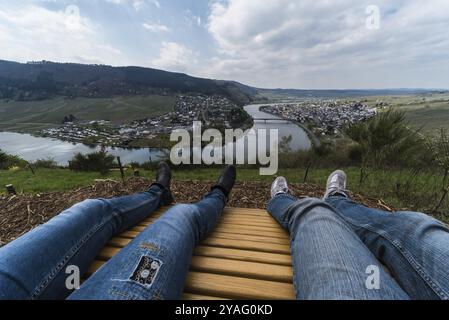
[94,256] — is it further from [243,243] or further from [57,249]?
[243,243]

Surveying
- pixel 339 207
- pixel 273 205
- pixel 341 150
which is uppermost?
pixel 339 207

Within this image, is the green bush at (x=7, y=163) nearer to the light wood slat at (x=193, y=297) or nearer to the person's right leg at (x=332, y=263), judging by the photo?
the light wood slat at (x=193, y=297)

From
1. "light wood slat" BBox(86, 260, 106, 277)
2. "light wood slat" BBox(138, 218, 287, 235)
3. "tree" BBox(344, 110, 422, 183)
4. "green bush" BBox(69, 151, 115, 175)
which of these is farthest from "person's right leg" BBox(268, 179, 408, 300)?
"green bush" BBox(69, 151, 115, 175)

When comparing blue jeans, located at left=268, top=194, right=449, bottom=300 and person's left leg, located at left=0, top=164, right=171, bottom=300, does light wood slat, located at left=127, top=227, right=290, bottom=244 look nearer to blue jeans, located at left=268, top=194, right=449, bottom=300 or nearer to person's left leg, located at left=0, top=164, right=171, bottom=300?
person's left leg, located at left=0, top=164, right=171, bottom=300

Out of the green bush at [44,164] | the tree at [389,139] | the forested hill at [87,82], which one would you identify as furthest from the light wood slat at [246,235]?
the forested hill at [87,82]
